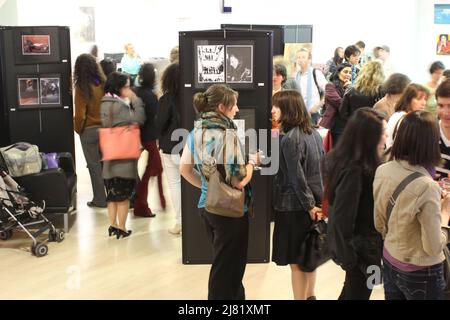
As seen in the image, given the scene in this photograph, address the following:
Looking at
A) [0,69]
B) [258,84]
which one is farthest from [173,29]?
[258,84]

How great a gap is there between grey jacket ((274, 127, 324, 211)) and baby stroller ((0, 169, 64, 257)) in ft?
8.10

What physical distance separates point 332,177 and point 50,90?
165 inches

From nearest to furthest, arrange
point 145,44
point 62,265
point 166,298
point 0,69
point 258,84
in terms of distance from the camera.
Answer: point 166,298 → point 258,84 → point 62,265 → point 0,69 → point 145,44

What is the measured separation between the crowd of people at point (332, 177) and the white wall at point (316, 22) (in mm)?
6625

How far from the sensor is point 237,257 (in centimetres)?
344

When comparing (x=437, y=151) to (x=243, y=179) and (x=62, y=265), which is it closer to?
(x=243, y=179)

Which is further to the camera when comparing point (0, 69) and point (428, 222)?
point (0, 69)

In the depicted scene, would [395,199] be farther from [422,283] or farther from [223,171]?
[223,171]

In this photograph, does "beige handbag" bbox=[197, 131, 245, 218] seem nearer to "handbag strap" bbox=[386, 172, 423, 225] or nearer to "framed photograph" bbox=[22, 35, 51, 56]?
"handbag strap" bbox=[386, 172, 423, 225]

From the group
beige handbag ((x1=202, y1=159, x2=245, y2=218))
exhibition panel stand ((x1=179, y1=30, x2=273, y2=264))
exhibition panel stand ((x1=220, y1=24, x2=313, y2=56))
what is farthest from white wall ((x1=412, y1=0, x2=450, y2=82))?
beige handbag ((x1=202, y1=159, x2=245, y2=218))

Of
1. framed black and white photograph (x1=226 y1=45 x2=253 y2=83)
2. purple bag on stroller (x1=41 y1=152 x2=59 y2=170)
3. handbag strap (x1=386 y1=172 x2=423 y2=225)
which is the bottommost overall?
purple bag on stroller (x1=41 y1=152 x2=59 y2=170)

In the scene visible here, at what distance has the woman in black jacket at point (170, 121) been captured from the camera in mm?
4938

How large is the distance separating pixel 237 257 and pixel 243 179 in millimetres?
456

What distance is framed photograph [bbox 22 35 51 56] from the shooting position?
608 centimetres
